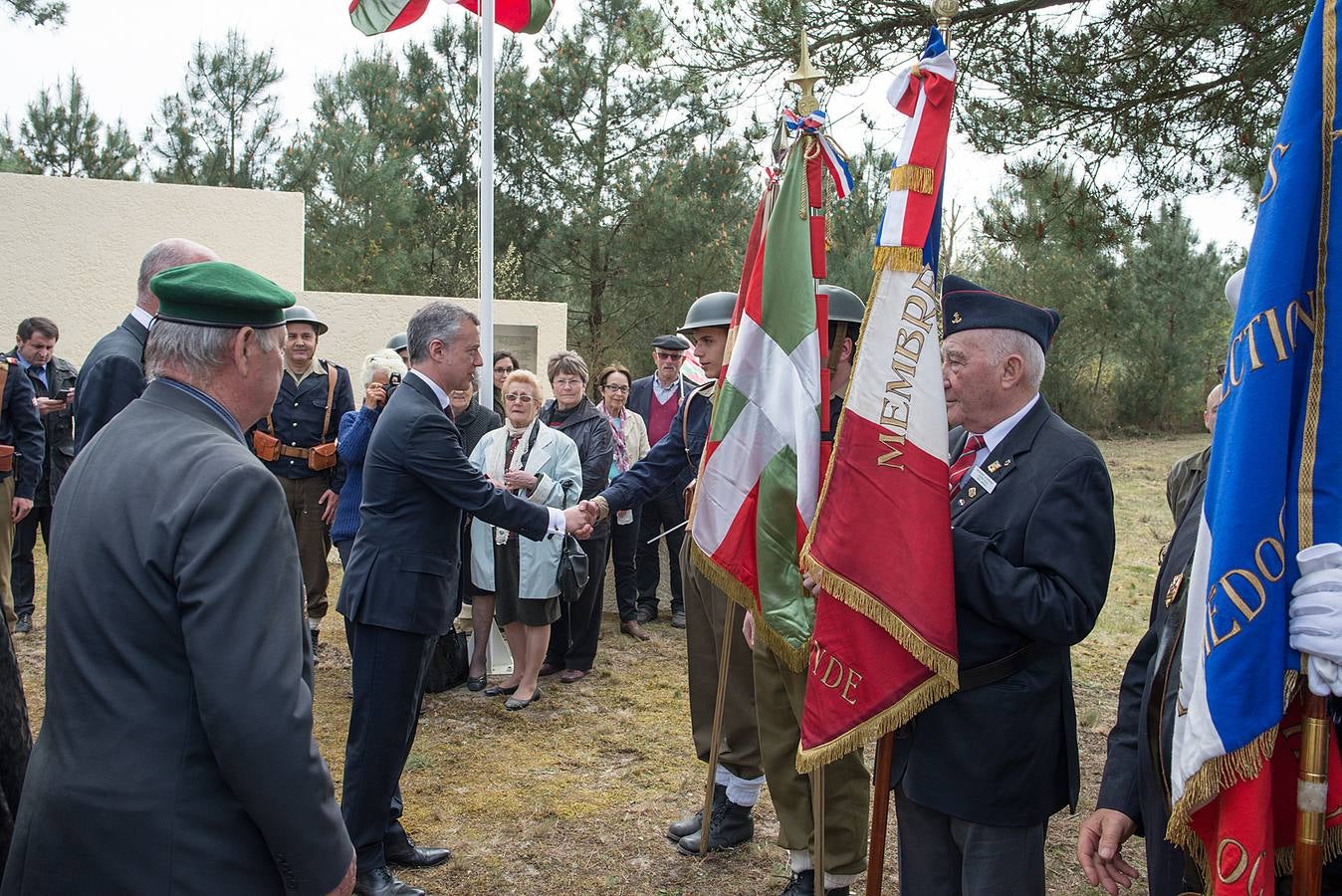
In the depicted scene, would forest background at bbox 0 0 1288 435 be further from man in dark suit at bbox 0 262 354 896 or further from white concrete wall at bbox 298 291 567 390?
man in dark suit at bbox 0 262 354 896

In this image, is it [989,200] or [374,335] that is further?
[374,335]

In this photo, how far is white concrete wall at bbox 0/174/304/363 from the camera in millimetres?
10312

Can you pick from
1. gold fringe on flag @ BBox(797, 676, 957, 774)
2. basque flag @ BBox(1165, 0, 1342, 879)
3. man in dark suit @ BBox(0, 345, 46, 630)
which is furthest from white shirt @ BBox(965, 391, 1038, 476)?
man in dark suit @ BBox(0, 345, 46, 630)

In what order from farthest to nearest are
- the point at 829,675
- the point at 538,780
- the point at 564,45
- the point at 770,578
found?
1. the point at 564,45
2. the point at 538,780
3. the point at 770,578
4. the point at 829,675

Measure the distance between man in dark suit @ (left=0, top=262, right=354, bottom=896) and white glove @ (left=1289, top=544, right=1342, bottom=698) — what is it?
1.76 metres

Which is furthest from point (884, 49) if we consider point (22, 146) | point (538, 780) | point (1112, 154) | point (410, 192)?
point (22, 146)

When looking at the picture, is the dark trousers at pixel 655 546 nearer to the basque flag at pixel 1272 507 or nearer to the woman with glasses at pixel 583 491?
the woman with glasses at pixel 583 491

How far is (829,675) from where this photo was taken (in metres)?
2.59

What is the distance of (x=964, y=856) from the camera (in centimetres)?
244

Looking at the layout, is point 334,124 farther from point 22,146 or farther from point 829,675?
point 829,675

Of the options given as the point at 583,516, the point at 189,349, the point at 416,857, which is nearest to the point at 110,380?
the point at 189,349

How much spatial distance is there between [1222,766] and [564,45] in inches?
689

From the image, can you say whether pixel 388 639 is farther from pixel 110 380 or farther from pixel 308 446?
pixel 308 446

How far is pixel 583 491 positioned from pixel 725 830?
2.75 meters
